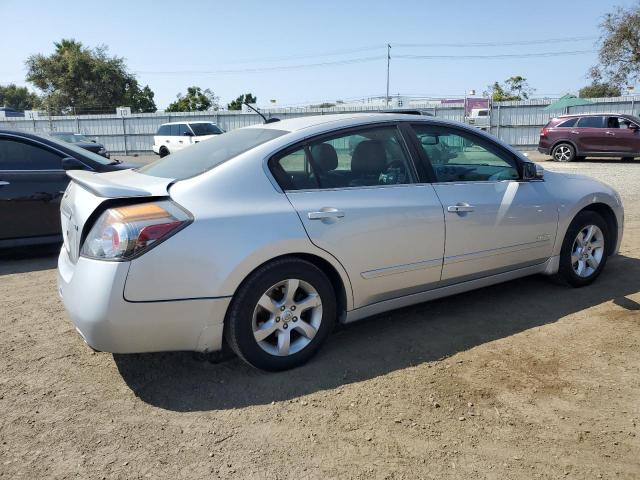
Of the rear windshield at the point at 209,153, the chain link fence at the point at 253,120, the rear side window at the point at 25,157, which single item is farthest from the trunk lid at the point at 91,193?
the chain link fence at the point at 253,120

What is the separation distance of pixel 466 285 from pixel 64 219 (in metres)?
2.84

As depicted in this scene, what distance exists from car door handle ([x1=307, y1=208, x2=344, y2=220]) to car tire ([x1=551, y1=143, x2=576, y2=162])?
17280 mm

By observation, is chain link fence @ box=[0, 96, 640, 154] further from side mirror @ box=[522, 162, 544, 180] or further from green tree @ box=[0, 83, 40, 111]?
green tree @ box=[0, 83, 40, 111]

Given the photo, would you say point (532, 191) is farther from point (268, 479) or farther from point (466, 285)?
point (268, 479)

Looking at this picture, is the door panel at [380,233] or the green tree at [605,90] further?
the green tree at [605,90]

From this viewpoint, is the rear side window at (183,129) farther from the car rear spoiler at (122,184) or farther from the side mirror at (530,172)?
the side mirror at (530,172)

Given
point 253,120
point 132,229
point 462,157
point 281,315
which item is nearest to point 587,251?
point 462,157

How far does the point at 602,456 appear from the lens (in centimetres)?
237

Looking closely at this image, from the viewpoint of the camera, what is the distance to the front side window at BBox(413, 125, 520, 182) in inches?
151

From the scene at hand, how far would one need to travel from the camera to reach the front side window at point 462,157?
3.82 metres

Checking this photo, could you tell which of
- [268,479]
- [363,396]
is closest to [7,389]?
[268,479]

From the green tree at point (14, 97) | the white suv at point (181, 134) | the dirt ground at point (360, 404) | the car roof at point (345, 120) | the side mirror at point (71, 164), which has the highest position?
the green tree at point (14, 97)

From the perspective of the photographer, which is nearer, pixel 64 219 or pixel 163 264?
pixel 163 264

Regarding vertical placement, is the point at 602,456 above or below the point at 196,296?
below
